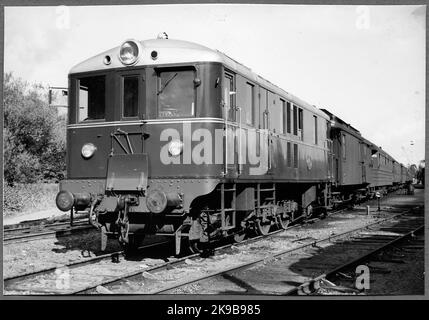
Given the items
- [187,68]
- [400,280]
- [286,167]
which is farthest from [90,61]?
[400,280]

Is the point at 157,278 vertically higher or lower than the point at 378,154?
lower

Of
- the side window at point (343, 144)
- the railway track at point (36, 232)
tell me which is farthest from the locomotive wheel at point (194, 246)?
the side window at point (343, 144)

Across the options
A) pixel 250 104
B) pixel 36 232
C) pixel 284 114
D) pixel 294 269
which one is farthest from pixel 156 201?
pixel 36 232

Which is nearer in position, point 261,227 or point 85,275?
point 85,275

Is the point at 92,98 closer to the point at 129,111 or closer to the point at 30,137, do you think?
the point at 129,111

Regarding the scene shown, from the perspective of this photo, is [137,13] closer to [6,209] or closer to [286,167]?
[286,167]

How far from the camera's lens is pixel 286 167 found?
12070mm

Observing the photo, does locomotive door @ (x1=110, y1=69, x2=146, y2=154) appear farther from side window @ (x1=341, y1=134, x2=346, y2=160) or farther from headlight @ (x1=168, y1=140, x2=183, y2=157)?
side window @ (x1=341, y1=134, x2=346, y2=160)

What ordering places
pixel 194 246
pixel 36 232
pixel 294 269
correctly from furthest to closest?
pixel 36 232 < pixel 194 246 < pixel 294 269

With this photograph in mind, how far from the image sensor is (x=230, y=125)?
8.84 m

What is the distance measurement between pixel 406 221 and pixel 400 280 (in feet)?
29.6

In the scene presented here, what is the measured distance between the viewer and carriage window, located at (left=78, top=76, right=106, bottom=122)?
8.78 m

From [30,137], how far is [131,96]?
12508 millimetres
